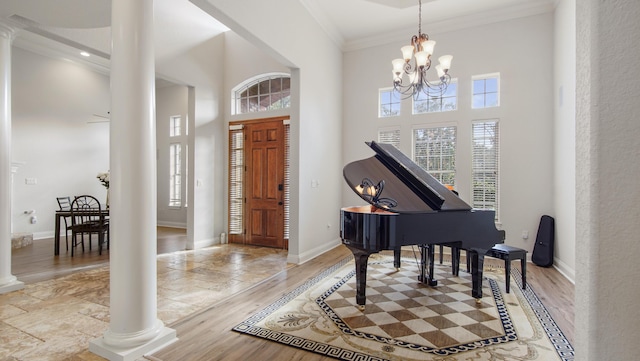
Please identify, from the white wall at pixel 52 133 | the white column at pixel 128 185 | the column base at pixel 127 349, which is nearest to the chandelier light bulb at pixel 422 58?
the white column at pixel 128 185

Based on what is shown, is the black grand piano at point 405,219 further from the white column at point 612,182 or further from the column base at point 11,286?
the column base at point 11,286

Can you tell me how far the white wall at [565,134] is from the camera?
384cm

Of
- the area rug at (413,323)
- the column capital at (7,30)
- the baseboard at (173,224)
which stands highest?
the column capital at (7,30)

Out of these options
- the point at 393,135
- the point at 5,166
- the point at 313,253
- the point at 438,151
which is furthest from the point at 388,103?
the point at 5,166

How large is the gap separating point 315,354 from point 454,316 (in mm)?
1361

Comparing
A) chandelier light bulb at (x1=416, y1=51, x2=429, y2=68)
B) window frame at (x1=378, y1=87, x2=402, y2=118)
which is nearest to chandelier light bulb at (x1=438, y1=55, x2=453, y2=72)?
chandelier light bulb at (x1=416, y1=51, x2=429, y2=68)

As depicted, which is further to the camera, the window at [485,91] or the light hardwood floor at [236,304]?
the window at [485,91]

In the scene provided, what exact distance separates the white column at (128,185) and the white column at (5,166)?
217cm

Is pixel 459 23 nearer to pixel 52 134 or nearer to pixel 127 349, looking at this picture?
pixel 127 349

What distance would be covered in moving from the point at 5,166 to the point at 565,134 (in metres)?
6.71

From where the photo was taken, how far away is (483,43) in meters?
5.11

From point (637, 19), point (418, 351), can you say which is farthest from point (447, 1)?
point (418, 351)

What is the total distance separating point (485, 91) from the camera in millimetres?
5137

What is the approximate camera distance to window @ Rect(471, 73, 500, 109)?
5.06 m
